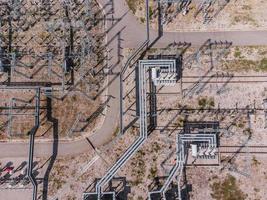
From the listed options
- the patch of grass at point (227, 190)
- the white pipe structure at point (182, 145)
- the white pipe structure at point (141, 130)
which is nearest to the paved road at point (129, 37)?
the white pipe structure at point (141, 130)

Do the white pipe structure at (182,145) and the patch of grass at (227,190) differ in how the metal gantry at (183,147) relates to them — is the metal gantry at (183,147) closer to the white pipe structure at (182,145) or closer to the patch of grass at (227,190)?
the white pipe structure at (182,145)

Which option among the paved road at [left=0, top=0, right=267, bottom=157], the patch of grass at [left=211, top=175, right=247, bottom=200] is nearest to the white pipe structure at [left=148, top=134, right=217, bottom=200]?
the patch of grass at [left=211, top=175, right=247, bottom=200]

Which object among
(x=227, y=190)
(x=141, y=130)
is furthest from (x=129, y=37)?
(x=227, y=190)

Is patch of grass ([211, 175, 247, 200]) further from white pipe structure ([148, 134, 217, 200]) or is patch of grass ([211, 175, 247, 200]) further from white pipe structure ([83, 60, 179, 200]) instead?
white pipe structure ([83, 60, 179, 200])

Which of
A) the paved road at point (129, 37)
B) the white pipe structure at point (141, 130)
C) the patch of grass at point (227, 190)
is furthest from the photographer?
the paved road at point (129, 37)

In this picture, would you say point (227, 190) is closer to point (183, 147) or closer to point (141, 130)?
point (183, 147)

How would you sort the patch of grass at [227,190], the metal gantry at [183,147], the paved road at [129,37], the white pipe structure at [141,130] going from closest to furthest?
the patch of grass at [227,190] < the white pipe structure at [141,130] < the metal gantry at [183,147] < the paved road at [129,37]

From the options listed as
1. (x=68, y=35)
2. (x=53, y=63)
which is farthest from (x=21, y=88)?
(x=68, y=35)

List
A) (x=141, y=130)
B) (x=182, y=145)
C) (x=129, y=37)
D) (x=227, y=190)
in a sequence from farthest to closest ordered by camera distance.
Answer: (x=129, y=37)
(x=141, y=130)
(x=182, y=145)
(x=227, y=190)
